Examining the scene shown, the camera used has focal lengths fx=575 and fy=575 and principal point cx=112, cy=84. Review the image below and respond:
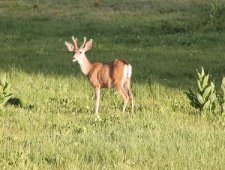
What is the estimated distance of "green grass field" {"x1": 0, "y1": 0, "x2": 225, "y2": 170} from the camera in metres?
8.38

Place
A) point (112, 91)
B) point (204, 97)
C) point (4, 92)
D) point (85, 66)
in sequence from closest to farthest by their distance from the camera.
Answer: point (204, 97), point (4, 92), point (85, 66), point (112, 91)

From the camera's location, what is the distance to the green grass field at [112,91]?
838cm

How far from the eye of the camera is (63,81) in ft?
51.5

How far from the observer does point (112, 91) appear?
48.8 feet

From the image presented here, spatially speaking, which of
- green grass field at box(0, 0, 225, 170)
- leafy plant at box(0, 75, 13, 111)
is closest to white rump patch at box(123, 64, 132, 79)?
green grass field at box(0, 0, 225, 170)

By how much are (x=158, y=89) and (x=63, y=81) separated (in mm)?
2830

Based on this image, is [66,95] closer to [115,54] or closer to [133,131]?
[133,131]

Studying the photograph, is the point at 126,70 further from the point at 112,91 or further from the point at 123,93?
the point at 112,91

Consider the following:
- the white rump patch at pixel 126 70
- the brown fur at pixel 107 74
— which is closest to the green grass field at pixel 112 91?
the brown fur at pixel 107 74

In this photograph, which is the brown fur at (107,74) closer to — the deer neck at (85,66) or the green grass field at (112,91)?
the deer neck at (85,66)

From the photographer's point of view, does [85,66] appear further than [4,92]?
Yes

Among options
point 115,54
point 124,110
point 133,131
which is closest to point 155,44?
point 115,54

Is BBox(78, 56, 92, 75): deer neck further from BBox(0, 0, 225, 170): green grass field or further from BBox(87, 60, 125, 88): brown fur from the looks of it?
BBox(0, 0, 225, 170): green grass field

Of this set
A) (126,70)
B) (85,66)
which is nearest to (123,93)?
(126,70)
